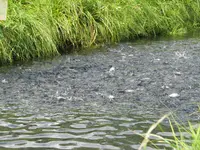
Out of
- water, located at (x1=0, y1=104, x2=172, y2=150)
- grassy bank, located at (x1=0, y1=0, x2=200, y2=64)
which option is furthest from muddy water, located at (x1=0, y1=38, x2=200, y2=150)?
grassy bank, located at (x1=0, y1=0, x2=200, y2=64)

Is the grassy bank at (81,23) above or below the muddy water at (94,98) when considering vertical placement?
above

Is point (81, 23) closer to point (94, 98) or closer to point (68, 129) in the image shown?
point (94, 98)

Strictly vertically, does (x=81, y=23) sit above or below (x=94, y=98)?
above

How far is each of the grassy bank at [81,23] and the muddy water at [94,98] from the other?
522 mm

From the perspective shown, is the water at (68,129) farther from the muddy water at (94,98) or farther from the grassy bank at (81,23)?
the grassy bank at (81,23)

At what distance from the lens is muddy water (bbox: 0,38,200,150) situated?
4.61 m

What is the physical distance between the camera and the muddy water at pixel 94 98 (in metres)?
4.61

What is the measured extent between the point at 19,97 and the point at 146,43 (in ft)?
18.3

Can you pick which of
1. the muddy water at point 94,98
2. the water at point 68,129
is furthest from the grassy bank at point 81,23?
the water at point 68,129

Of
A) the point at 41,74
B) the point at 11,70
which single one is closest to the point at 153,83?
the point at 41,74

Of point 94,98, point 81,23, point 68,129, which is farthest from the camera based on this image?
point 81,23

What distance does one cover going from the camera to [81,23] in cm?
1033

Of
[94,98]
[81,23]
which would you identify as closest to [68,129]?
[94,98]

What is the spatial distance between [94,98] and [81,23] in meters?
4.67
